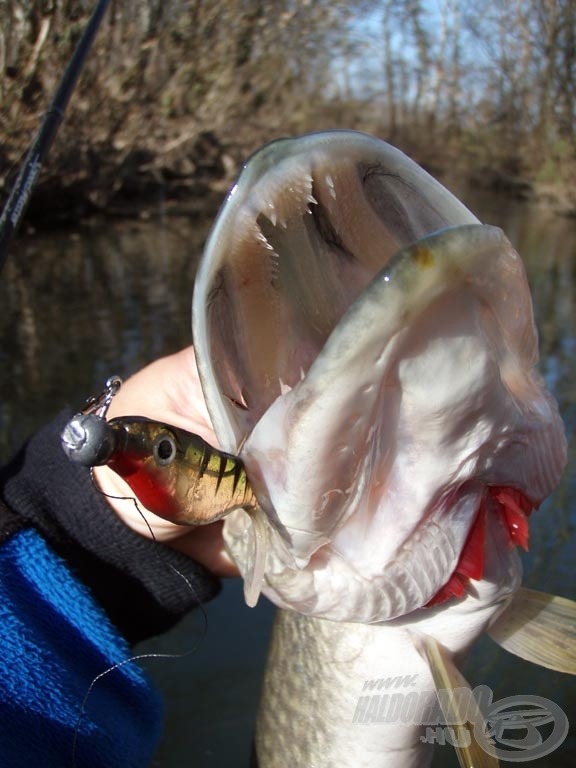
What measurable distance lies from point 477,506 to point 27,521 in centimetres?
63

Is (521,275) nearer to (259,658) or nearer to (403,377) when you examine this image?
(403,377)

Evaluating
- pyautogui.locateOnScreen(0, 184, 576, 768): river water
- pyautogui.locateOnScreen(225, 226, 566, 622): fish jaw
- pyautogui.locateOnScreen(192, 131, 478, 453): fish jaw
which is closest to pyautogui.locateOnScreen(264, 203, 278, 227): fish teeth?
pyautogui.locateOnScreen(192, 131, 478, 453): fish jaw

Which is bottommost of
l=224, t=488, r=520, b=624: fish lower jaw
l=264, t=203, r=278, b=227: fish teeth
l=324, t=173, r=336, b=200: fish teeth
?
l=224, t=488, r=520, b=624: fish lower jaw

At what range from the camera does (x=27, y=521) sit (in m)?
1.13

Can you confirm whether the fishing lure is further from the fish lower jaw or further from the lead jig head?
the fish lower jaw

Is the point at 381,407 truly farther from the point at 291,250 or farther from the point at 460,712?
the point at 460,712

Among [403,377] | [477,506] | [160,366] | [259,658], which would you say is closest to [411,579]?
[477,506]

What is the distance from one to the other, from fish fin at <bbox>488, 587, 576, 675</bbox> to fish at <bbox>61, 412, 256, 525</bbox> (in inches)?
18.0

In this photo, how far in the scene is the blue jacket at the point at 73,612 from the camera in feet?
Answer: 3.25

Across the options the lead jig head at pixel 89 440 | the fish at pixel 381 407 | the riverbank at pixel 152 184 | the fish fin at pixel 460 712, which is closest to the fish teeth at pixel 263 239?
the fish at pixel 381 407

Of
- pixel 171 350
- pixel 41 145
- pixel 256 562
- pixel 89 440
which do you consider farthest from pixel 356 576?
pixel 171 350

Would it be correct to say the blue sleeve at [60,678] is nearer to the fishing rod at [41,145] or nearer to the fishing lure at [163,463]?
the fishing lure at [163,463]

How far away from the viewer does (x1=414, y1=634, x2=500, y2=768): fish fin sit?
904 mm

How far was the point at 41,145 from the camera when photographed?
154 centimetres
